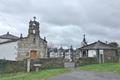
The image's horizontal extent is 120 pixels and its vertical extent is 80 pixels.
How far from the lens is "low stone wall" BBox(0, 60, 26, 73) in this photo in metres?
26.8

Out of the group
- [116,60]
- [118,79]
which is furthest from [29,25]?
[118,79]

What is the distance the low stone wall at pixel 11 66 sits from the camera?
26.8m

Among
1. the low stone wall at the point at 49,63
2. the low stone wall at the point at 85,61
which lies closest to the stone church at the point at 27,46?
the low stone wall at the point at 49,63

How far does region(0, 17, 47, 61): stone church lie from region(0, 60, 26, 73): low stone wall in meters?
10.7

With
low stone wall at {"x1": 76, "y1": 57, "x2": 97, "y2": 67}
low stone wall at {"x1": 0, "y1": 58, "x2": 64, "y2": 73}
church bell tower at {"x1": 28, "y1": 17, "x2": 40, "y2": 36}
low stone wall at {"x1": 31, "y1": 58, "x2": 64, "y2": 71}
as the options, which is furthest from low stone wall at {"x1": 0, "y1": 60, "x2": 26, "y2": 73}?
church bell tower at {"x1": 28, "y1": 17, "x2": 40, "y2": 36}

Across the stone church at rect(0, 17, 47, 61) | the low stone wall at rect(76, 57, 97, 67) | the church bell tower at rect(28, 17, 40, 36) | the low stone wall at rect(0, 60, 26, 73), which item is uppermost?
the church bell tower at rect(28, 17, 40, 36)

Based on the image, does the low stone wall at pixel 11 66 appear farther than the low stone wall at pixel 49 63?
No

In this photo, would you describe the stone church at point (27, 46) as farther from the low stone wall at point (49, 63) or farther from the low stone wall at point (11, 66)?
the low stone wall at point (11, 66)

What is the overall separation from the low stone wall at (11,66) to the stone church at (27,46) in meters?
10.7

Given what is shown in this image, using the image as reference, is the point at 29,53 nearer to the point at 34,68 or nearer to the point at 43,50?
the point at 43,50

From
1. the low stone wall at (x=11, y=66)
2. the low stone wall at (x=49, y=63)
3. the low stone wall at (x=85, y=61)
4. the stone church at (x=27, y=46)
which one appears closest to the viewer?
the low stone wall at (x=11, y=66)

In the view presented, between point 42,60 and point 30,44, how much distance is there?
11002mm

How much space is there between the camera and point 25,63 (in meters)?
27.6

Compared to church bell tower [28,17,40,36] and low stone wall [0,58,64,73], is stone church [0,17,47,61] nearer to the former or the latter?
church bell tower [28,17,40,36]
